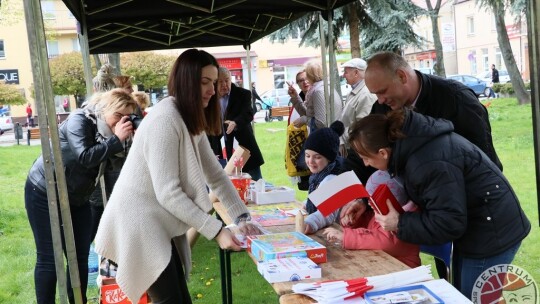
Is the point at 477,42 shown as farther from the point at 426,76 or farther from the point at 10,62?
the point at 426,76

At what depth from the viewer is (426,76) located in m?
2.68

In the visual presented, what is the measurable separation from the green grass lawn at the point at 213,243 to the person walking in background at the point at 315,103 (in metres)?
1.44

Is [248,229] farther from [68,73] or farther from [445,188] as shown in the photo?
[68,73]

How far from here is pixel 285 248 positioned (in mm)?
2256

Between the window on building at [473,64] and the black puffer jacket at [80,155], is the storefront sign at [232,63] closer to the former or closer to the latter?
the window on building at [473,64]

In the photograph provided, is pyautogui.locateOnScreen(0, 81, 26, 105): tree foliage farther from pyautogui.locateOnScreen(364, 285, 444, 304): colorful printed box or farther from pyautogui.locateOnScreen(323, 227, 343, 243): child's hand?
pyautogui.locateOnScreen(364, 285, 444, 304): colorful printed box

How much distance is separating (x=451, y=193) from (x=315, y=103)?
4.00 metres

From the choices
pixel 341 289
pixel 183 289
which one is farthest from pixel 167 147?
pixel 341 289

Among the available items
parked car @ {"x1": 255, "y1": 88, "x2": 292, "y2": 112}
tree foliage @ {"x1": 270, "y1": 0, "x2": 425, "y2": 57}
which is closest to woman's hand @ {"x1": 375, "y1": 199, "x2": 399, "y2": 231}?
tree foliage @ {"x1": 270, "y1": 0, "x2": 425, "y2": 57}

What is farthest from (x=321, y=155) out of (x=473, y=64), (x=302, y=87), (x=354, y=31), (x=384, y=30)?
(x=473, y=64)

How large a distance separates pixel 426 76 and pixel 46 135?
165cm

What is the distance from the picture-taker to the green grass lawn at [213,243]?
15.3 feet

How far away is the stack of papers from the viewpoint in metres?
1.76

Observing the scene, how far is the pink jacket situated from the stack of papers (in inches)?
16.5
